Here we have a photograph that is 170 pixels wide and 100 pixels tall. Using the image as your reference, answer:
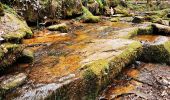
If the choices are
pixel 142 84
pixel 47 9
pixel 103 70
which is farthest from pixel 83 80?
pixel 47 9

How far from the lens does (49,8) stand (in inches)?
535

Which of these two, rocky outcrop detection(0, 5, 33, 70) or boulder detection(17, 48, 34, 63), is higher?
rocky outcrop detection(0, 5, 33, 70)

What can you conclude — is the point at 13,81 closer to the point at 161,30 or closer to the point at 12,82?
the point at 12,82

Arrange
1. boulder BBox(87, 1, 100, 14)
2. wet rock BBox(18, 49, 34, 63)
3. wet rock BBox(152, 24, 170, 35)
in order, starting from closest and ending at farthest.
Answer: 1. wet rock BBox(18, 49, 34, 63)
2. wet rock BBox(152, 24, 170, 35)
3. boulder BBox(87, 1, 100, 14)

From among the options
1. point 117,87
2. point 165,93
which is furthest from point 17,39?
point 165,93

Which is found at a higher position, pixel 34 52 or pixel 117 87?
pixel 34 52

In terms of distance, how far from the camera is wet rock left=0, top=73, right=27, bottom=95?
5396mm

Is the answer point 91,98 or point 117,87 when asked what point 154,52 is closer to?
point 117,87

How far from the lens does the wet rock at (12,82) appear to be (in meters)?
5.40

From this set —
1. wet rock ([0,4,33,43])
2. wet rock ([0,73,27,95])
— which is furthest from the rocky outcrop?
wet rock ([0,73,27,95])

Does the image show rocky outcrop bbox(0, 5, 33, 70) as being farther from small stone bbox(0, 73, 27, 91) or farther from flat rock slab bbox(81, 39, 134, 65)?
flat rock slab bbox(81, 39, 134, 65)

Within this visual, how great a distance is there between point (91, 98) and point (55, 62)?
59.0 inches

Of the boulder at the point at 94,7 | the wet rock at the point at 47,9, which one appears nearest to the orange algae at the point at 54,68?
the wet rock at the point at 47,9

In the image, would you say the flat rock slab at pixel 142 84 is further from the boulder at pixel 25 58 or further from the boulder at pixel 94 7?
the boulder at pixel 94 7
